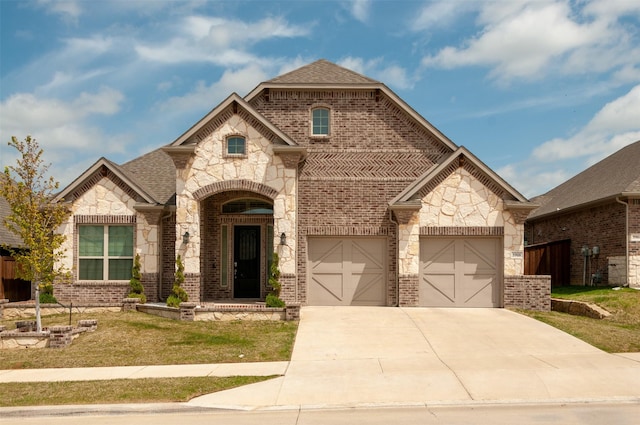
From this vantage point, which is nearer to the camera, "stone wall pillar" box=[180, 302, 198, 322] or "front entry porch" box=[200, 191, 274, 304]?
"stone wall pillar" box=[180, 302, 198, 322]

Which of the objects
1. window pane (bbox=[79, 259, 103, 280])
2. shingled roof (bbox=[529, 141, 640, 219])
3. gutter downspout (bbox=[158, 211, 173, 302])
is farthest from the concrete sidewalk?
shingled roof (bbox=[529, 141, 640, 219])

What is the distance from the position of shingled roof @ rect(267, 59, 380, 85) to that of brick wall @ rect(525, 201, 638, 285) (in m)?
10.1

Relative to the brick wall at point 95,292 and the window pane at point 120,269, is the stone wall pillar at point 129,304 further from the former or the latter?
the window pane at point 120,269

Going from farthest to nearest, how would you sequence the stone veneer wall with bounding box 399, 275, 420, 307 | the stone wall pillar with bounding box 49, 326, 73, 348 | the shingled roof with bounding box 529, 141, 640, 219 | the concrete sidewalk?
the shingled roof with bounding box 529, 141, 640, 219, the stone veneer wall with bounding box 399, 275, 420, 307, the stone wall pillar with bounding box 49, 326, 73, 348, the concrete sidewalk

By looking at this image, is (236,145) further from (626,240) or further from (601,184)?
(601,184)

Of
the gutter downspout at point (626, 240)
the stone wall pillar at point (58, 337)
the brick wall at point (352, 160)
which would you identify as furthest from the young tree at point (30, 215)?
the gutter downspout at point (626, 240)

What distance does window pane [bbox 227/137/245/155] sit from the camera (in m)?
19.6

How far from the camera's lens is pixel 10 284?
22.4m

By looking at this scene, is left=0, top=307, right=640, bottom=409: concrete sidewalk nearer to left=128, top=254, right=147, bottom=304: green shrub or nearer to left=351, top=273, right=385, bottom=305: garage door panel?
left=351, top=273, right=385, bottom=305: garage door panel

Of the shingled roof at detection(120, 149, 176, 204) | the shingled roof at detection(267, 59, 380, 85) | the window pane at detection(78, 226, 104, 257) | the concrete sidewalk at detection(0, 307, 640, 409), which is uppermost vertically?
the shingled roof at detection(267, 59, 380, 85)

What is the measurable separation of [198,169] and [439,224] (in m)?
7.82

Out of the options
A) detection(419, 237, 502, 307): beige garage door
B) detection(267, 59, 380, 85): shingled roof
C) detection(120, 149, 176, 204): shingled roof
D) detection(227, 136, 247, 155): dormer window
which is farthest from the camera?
detection(120, 149, 176, 204): shingled roof

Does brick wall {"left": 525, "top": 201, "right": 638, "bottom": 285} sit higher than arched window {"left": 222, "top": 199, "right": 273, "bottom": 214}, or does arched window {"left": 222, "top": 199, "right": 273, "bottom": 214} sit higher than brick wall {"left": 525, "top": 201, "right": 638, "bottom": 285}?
arched window {"left": 222, "top": 199, "right": 273, "bottom": 214}

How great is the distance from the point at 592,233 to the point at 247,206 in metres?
13.5
